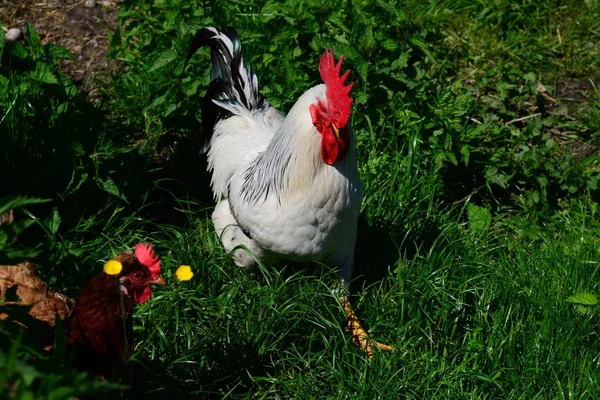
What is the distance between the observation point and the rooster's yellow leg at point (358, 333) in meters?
3.38

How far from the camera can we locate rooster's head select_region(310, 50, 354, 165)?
3.09m

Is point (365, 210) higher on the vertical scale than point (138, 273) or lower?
lower

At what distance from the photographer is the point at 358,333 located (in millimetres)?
3465

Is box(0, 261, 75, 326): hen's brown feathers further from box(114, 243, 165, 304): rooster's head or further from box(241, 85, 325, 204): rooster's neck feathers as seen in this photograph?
box(241, 85, 325, 204): rooster's neck feathers

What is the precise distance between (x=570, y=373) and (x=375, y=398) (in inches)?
35.8

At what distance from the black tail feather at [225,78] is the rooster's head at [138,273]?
1549 mm

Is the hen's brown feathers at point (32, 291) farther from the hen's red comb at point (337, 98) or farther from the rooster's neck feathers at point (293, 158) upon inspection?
the hen's red comb at point (337, 98)

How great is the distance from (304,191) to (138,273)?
0.88 metres

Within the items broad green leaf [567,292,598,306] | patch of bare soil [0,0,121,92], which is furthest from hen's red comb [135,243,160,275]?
patch of bare soil [0,0,121,92]

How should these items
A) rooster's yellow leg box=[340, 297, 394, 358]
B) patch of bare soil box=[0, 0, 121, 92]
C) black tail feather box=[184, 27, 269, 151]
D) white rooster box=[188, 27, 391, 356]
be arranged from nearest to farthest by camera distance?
white rooster box=[188, 27, 391, 356] → rooster's yellow leg box=[340, 297, 394, 358] → black tail feather box=[184, 27, 269, 151] → patch of bare soil box=[0, 0, 121, 92]

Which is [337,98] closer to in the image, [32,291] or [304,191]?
[304,191]

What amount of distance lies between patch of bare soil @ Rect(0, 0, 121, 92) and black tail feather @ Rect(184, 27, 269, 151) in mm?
1326

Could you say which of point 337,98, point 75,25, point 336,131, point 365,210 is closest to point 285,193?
point 336,131

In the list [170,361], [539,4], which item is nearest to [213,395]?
[170,361]
